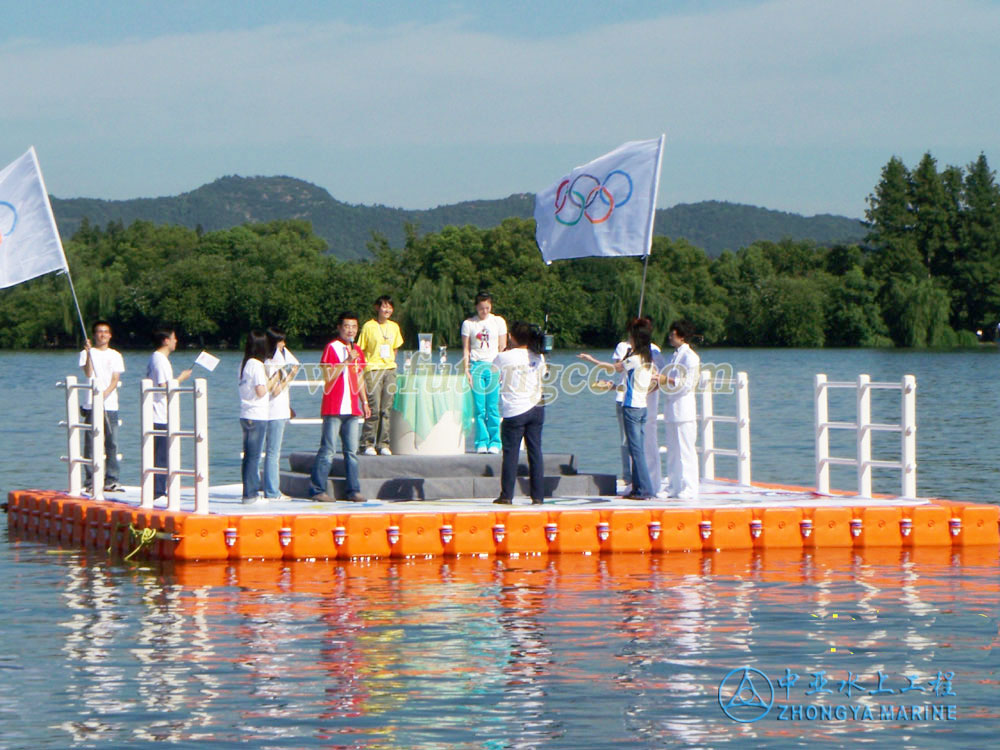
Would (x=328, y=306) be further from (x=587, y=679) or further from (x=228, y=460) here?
(x=587, y=679)

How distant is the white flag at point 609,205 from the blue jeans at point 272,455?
12.6 ft

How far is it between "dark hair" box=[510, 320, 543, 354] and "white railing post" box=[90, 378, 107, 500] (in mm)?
4396

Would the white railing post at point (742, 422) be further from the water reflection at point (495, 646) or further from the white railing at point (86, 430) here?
the white railing at point (86, 430)

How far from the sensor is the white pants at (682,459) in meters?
15.4

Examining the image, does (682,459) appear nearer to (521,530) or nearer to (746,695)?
(521,530)

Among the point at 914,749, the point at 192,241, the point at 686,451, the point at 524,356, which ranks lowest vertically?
the point at 914,749

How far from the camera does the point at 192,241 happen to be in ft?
456

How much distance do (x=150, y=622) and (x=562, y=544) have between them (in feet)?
15.1

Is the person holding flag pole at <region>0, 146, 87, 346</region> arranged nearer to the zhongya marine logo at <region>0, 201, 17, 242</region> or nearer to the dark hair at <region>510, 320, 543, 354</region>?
the zhongya marine logo at <region>0, 201, 17, 242</region>

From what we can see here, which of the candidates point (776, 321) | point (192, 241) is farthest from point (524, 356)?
point (192, 241)

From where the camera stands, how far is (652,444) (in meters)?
16.0

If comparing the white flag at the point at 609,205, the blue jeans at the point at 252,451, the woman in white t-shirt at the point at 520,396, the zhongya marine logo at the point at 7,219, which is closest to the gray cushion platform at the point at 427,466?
the blue jeans at the point at 252,451

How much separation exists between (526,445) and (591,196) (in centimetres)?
359

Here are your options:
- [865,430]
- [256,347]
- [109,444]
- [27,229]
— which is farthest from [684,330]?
[27,229]
